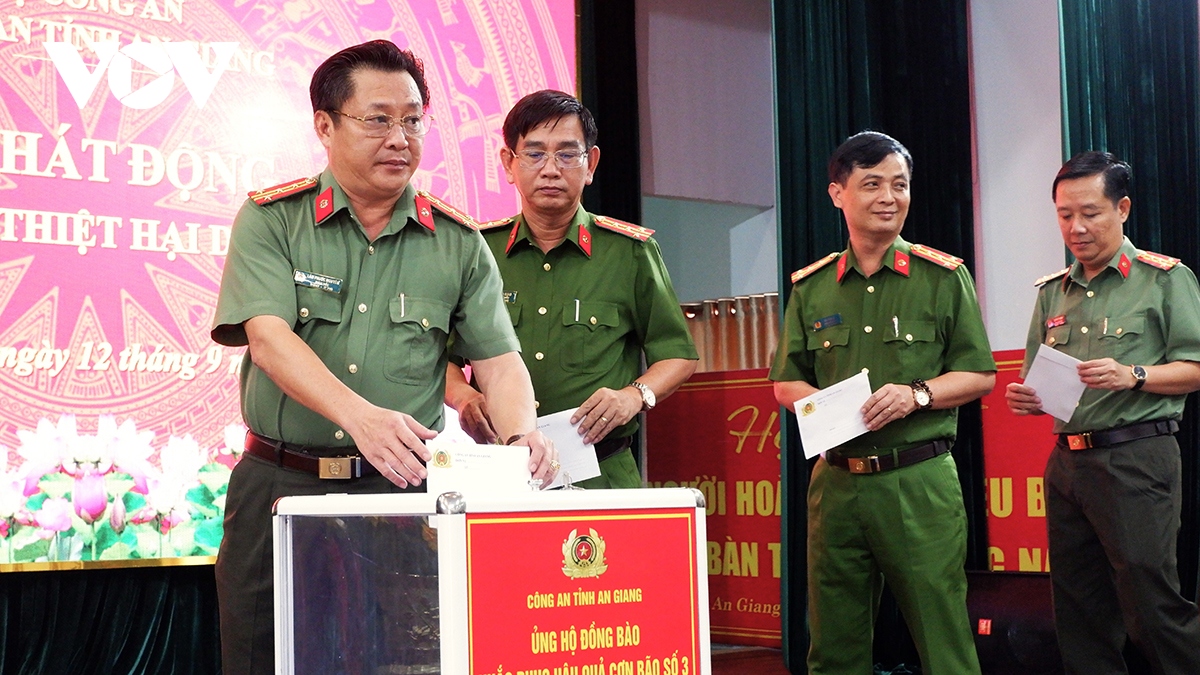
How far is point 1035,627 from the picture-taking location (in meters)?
3.79

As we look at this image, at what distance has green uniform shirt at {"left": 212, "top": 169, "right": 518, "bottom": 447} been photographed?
199 cm

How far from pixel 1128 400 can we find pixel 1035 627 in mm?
887

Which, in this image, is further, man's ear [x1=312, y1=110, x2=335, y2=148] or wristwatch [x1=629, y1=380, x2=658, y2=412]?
wristwatch [x1=629, y1=380, x2=658, y2=412]

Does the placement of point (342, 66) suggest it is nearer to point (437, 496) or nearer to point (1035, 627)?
point (437, 496)

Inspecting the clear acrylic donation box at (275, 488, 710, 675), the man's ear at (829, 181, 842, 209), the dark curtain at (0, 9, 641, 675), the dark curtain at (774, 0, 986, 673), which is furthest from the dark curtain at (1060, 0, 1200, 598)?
the dark curtain at (0, 9, 641, 675)

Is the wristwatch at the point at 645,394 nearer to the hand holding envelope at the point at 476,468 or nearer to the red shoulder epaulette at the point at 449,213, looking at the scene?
the red shoulder epaulette at the point at 449,213

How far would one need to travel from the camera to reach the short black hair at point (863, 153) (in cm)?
306

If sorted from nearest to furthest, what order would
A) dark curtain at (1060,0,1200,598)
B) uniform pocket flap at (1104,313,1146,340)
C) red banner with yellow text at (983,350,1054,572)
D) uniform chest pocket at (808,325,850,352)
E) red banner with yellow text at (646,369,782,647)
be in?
uniform chest pocket at (808,325,850,352), uniform pocket flap at (1104,313,1146,340), dark curtain at (1060,0,1200,598), red banner with yellow text at (983,350,1054,572), red banner with yellow text at (646,369,782,647)

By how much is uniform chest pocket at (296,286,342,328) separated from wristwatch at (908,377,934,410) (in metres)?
1.49

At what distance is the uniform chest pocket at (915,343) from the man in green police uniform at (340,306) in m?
1.24

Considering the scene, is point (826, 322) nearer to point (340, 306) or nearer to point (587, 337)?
point (587, 337)

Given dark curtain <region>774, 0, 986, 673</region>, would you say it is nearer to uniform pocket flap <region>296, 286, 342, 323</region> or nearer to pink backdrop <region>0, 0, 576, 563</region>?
pink backdrop <region>0, 0, 576, 563</region>

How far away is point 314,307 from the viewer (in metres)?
2.01

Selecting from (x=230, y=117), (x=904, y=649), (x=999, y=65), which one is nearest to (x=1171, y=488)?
(x=904, y=649)
